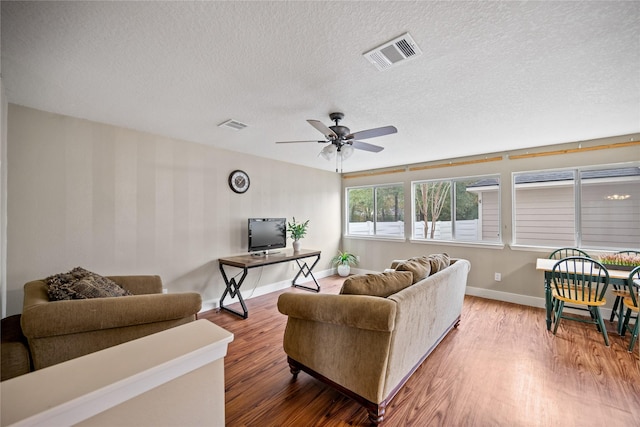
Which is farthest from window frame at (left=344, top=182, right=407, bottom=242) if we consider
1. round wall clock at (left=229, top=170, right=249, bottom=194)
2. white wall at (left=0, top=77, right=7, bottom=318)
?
white wall at (left=0, top=77, right=7, bottom=318)

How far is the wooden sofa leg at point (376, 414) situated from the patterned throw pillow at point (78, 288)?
78.7 inches

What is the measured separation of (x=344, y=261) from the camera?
579 centimetres

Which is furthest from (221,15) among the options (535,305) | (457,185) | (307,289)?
(535,305)

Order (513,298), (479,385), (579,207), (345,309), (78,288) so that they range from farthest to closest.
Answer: (513,298) → (579,207) → (479,385) → (78,288) → (345,309)

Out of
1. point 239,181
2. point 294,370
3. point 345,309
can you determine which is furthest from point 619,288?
point 239,181

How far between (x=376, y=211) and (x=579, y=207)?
318 cm

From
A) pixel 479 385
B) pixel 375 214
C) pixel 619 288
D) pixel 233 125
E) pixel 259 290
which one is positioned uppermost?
pixel 233 125

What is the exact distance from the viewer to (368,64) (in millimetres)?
1833

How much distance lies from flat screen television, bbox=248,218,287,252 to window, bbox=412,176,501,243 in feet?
8.46

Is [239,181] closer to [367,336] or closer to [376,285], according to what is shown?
[376,285]

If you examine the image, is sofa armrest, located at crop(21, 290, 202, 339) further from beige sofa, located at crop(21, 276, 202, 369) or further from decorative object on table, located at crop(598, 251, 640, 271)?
decorative object on table, located at crop(598, 251, 640, 271)

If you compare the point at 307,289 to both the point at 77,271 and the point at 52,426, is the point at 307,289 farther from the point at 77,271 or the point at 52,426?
the point at 52,426

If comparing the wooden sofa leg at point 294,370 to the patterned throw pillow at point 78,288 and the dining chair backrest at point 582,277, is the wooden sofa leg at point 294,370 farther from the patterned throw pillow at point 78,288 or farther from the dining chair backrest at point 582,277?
the dining chair backrest at point 582,277

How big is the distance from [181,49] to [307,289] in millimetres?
3885
